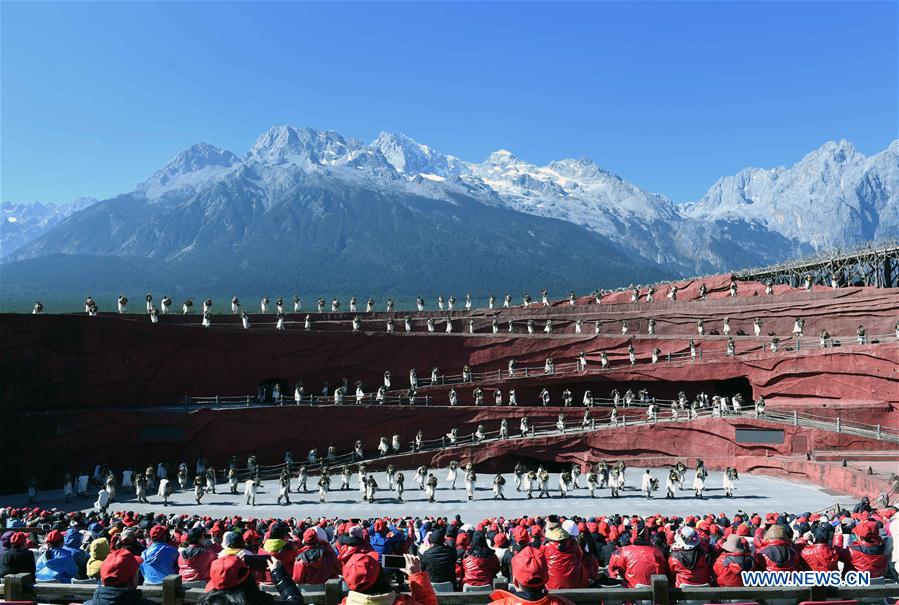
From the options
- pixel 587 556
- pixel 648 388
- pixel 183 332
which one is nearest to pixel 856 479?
pixel 648 388

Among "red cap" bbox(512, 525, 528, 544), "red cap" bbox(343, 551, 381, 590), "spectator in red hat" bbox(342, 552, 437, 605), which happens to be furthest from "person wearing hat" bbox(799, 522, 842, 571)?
"red cap" bbox(343, 551, 381, 590)

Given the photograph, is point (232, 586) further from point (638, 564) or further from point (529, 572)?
point (638, 564)

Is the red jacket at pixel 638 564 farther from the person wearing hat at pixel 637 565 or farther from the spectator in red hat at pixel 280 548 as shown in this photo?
the spectator in red hat at pixel 280 548

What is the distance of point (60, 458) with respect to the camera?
31062 mm

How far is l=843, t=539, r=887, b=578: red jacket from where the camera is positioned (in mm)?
9242

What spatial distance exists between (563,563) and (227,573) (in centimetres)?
436

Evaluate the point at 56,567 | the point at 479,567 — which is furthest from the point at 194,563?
the point at 479,567

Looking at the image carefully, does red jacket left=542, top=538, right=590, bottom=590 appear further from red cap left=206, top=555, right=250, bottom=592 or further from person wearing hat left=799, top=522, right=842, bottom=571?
red cap left=206, top=555, right=250, bottom=592

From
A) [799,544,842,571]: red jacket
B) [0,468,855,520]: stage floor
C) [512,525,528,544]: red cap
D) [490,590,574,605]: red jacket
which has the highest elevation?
[490,590,574,605]: red jacket

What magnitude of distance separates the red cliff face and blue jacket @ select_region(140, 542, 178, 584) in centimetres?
2589

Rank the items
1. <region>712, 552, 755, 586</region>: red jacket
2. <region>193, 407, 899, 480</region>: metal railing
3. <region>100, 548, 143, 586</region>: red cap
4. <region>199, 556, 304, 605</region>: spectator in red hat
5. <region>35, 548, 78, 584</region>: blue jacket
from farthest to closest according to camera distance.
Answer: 1. <region>193, 407, 899, 480</region>: metal railing
2. <region>35, 548, 78, 584</region>: blue jacket
3. <region>712, 552, 755, 586</region>: red jacket
4. <region>100, 548, 143, 586</region>: red cap
5. <region>199, 556, 304, 605</region>: spectator in red hat

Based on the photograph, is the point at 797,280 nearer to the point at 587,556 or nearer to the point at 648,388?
the point at 648,388

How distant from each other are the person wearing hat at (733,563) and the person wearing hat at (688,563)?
15cm

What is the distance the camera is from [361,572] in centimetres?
512
